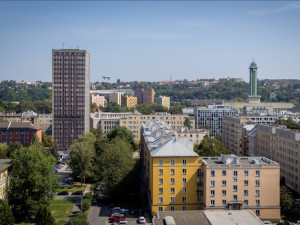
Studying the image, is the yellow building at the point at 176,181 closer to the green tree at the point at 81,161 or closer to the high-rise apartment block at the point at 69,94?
the green tree at the point at 81,161

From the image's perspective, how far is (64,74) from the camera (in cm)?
9156

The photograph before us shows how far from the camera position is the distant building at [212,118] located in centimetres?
11350

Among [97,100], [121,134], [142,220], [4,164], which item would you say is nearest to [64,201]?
[4,164]

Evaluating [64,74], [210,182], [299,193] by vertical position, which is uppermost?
[64,74]

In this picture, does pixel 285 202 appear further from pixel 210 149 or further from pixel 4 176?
pixel 4 176

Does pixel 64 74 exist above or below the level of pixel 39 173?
above

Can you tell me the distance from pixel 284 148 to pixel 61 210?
33.1m

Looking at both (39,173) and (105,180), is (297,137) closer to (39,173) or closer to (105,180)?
(105,180)

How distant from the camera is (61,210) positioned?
162 ft

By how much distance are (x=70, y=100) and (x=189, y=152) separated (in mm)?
53386

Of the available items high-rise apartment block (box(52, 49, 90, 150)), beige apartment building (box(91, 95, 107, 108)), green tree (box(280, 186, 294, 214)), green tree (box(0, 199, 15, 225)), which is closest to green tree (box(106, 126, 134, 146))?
high-rise apartment block (box(52, 49, 90, 150))

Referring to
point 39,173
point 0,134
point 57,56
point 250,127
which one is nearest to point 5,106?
point 0,134

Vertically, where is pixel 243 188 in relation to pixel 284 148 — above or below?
below

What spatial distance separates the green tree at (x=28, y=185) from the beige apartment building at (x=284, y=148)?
3280 centimetres
